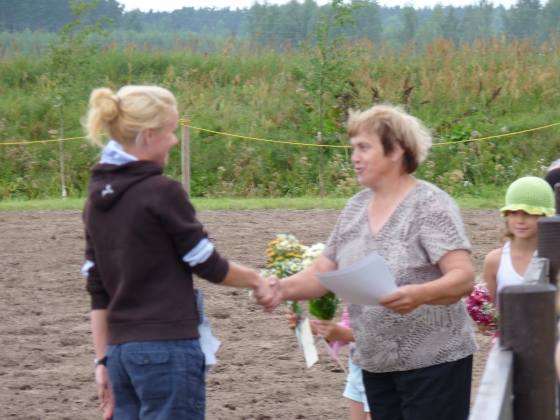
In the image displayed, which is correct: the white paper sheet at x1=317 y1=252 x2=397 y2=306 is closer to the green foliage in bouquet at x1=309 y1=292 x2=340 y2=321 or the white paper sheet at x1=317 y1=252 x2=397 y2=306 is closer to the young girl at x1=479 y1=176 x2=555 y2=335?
the green foliage in bouquet at x1=309 y1=292 x2=340 y2=321

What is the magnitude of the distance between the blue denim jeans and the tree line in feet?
84.8

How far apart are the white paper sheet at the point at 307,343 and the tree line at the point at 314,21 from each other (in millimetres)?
25114

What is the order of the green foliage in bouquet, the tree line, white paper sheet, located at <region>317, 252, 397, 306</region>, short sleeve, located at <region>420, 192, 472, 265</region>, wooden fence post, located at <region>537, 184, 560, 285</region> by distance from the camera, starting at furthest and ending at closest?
1. the tree line
2. the green foliage in bouquet
3. wooden fence post, located at <region>537, 184, 560, 285</region>
4. short sleeve, located at <region>420, 192, 472, 265</region>
5. white paper sheet, located at <region>317, 252, 397, 306</region>

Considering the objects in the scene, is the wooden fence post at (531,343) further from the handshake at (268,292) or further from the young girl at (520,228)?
the young girl at (520,228)

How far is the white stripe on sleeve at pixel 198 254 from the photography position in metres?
2.64

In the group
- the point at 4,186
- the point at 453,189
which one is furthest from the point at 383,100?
the point at 4,186

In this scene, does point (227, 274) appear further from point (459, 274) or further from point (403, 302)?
point (459, 274)

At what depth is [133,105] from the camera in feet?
8.63

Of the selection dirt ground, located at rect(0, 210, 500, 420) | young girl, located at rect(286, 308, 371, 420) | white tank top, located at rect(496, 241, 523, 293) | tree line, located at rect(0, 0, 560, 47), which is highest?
tree line, located at rect(0, 0, 560, 47)

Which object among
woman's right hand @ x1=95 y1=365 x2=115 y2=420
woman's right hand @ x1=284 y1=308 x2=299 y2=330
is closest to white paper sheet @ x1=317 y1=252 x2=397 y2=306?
woman's right hand @ x1=284 y1=308 x2=299 y2=330

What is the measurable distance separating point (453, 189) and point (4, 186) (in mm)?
9002

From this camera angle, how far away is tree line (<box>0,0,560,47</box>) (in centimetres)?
3136

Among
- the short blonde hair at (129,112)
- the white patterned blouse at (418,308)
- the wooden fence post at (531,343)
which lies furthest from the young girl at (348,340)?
the wooden fence post at (531,343)

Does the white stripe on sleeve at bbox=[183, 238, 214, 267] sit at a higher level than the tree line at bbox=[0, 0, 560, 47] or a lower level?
lower
